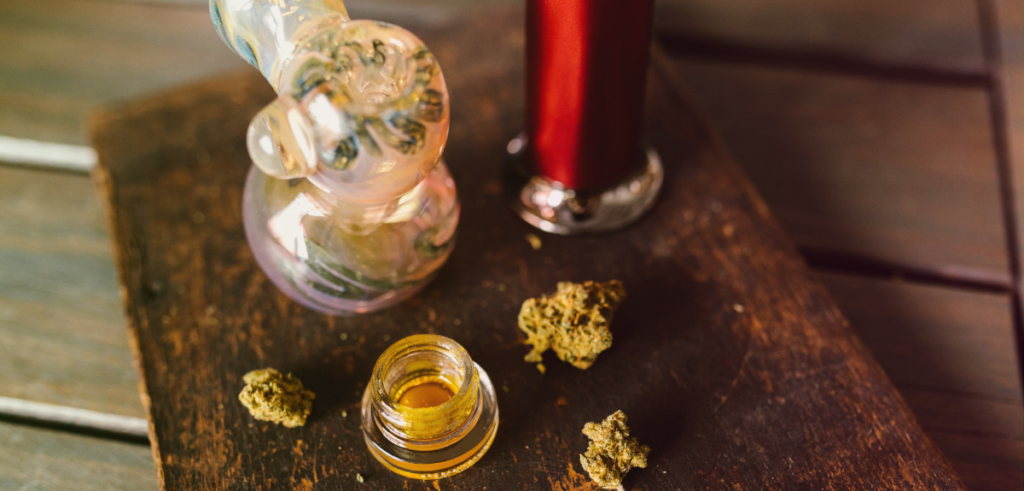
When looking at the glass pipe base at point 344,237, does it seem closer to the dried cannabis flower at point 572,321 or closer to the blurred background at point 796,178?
the dried cannabis flower at point 572,321

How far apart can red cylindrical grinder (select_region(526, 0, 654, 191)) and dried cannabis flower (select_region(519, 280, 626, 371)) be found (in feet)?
0.34

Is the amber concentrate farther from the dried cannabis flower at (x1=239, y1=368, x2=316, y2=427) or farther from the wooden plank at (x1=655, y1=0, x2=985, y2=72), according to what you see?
the wooden plank at (x1=655, y1=0, x2=985, y2=72)

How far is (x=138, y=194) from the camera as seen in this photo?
0.58 metres

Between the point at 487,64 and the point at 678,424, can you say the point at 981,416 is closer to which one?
the point at 678,424

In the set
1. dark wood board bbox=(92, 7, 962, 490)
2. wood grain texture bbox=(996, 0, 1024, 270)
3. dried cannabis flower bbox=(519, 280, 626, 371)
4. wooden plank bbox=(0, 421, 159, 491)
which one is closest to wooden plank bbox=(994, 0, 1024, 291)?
wood grain texture bbox=(996, 0, 1024, 270)

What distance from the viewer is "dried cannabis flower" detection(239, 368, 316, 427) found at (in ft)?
1.45

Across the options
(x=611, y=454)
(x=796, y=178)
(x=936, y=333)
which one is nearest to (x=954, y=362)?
(x=936, y=333)

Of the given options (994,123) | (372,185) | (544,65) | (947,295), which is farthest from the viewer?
(994,123)

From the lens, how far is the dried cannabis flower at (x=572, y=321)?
0.46m

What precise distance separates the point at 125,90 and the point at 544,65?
503 millimetres

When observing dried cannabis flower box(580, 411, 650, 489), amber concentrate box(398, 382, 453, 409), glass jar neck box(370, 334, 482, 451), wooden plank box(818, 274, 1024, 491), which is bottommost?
wooden plank box(818, 274, 1024, 491)

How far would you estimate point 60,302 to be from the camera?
582 millimetres

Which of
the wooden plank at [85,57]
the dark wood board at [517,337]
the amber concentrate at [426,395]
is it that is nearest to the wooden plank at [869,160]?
the dark wood board at [517,337]

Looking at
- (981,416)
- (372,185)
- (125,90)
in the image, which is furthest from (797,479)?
(125,90)
